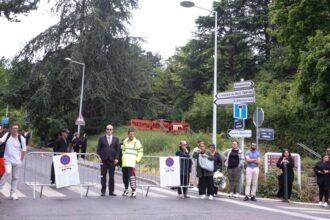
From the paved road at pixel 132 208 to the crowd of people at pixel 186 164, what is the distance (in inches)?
18.7

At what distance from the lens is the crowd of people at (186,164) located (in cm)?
1184

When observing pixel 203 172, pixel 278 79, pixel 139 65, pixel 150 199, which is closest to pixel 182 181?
pixel 203 172

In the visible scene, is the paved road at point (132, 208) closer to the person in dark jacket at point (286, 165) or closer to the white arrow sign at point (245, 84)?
the person in dark jacket at point (286, 165)

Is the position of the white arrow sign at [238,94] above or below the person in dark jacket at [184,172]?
above

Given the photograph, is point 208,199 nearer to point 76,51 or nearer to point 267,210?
point 267,210

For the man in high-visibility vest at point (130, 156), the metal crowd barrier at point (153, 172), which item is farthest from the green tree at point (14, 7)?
the man in high-visibility vest at point (130, 156)

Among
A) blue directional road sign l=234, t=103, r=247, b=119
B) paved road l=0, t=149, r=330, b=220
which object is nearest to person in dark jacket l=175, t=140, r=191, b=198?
paved road l=0, t=149, r=330, b=220

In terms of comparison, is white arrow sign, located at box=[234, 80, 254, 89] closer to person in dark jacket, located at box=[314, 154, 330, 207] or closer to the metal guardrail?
person in dark jacket, located at box=[314, 154, 330, 207]

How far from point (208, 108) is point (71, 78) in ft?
43.3

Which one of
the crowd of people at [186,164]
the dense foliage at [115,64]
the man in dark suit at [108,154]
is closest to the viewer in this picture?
the crowd of people at [186,164]

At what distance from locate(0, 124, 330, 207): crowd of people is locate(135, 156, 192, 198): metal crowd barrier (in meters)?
0.03

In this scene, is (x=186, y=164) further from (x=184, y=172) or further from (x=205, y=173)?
(x=205, y=173)

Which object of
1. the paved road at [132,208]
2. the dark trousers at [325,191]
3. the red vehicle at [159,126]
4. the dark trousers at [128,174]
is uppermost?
the red vehicle at [159,126]

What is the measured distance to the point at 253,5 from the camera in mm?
43375
